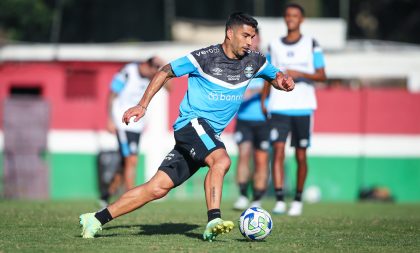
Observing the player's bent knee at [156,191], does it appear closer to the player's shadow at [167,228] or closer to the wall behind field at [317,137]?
the player's shadow at [167,228]

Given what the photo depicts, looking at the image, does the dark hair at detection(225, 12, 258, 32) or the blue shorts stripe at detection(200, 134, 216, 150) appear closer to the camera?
the blue shorts stripe at detection(200, 134, 216, 150)

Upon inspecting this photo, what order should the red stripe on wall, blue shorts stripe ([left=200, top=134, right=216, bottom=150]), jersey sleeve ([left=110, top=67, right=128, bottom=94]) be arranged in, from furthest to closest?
the red stripe on wall < jersey sleeve ([left=110, top=67, right=128, bottom=94]) < blue shorts stripe ([left=200, top=134, right=216, bottom=150])

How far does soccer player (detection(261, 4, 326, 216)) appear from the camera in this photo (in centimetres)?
1255

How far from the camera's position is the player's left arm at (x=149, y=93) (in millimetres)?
8539

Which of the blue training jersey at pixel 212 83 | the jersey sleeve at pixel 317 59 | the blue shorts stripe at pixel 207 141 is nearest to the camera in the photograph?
the blue shorts stripe at pixel 207 141

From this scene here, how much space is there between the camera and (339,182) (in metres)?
20.5

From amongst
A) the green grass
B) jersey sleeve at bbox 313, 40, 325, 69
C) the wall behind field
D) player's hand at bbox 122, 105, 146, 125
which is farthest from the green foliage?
player's hand at bbox 122, 105, 146, 125

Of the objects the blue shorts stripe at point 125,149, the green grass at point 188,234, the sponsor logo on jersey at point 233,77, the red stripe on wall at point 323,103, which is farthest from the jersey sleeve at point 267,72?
the red stripe on wall at point 323,103

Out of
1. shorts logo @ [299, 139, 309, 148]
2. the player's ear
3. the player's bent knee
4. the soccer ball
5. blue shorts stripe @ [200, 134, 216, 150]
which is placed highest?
the player's ear

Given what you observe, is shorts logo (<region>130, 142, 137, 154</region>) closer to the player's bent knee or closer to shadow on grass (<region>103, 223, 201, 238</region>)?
shadow on grass (<region>103, 223, 201, 238</region>)

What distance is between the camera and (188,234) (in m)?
9.59

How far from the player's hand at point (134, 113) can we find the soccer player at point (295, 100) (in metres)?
4.24

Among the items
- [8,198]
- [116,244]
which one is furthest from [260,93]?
[8,198]

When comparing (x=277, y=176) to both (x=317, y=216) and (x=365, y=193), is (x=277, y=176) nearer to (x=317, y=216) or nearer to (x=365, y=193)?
(x=317, y=216)
